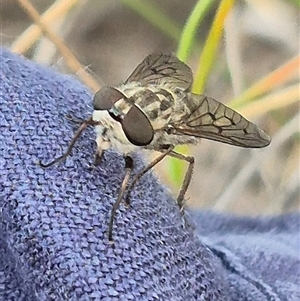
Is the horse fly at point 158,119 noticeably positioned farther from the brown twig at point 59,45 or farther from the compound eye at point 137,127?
the brown twig at point 59,45

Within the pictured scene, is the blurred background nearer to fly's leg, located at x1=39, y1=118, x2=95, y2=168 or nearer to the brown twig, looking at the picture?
the brown twig

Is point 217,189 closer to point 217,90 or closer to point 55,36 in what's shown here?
point 217,90

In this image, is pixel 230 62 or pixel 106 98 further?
pixel 230 62

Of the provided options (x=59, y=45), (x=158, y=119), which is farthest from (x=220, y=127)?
(x=59, y=45)

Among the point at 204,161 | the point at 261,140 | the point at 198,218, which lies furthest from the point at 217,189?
the point at 261,140

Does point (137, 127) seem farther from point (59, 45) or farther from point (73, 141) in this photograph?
point (59, 45)

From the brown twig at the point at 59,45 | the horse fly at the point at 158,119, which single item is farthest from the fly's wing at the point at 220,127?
the brown twig at the point at 59,45
